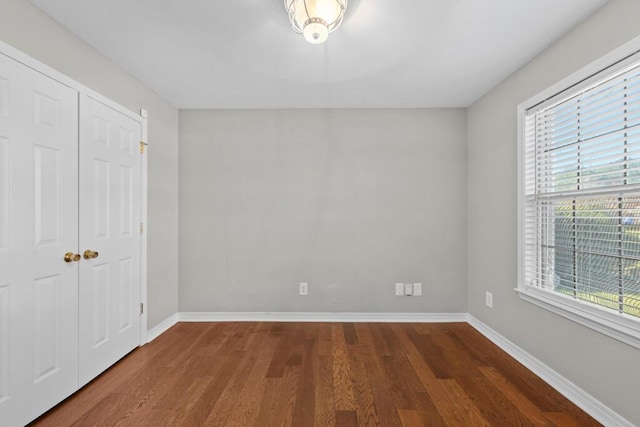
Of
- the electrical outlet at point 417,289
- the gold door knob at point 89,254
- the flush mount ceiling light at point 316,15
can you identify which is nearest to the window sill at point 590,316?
the electrical outlet at point 417,289

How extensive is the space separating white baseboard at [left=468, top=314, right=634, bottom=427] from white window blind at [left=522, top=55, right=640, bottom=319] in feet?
1.88

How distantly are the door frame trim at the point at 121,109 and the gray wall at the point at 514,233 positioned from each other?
3343 mm

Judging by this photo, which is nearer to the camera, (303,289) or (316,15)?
(316,15)

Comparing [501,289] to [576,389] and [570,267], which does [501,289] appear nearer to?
[570,267]

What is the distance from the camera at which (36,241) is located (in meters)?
1.81

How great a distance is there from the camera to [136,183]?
2762 millimetres

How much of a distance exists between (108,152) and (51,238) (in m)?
0.81

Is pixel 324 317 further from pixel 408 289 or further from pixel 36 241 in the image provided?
pixel 36 241

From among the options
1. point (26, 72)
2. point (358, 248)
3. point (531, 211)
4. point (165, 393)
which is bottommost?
point (165, 393)

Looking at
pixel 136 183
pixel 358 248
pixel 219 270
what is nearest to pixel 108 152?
pixel 136 183

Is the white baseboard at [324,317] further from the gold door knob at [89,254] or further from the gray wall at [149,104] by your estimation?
the gold door knob at [89,254]

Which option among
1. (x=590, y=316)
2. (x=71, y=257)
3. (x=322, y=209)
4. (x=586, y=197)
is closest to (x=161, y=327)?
(x=71, y=257)

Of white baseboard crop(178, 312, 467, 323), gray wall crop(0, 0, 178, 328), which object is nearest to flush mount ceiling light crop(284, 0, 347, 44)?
gray wall crop(0, 0, 178, 328)

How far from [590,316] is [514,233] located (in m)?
0.91
